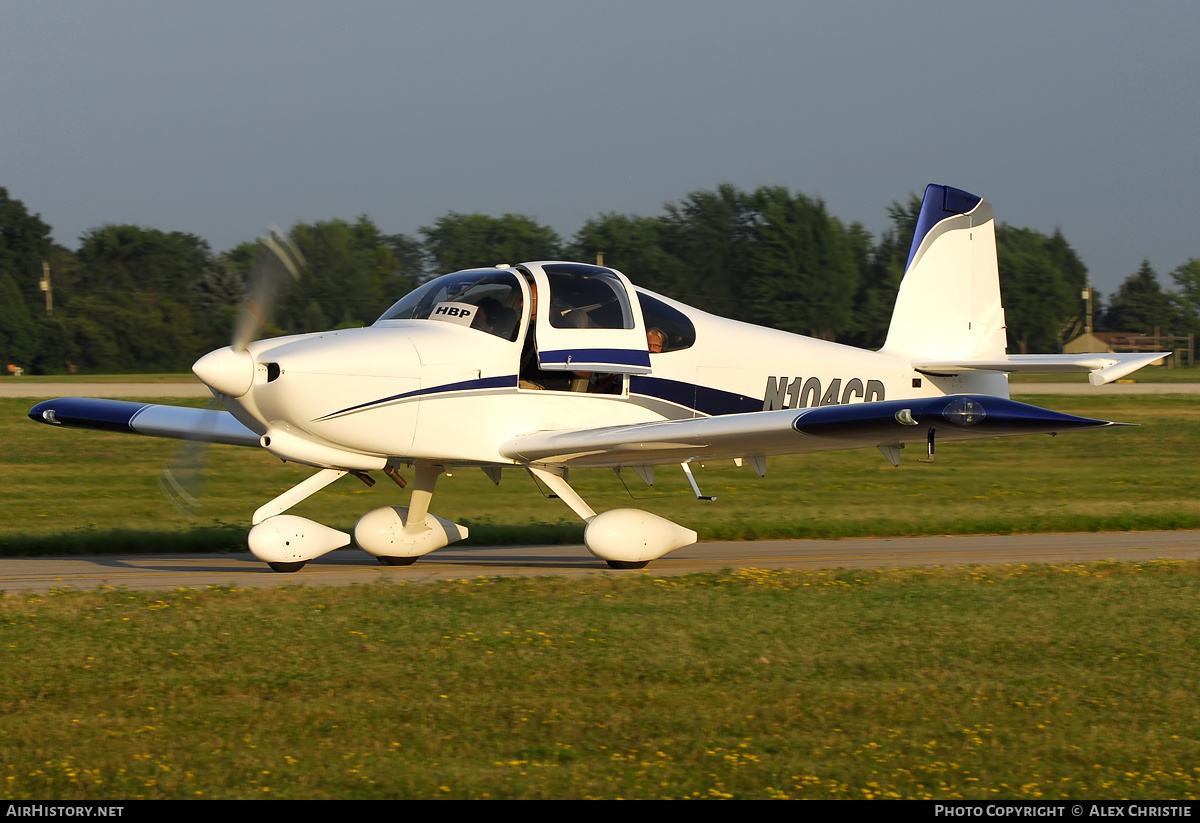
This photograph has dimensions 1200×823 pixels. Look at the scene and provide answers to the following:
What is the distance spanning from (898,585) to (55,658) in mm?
5736

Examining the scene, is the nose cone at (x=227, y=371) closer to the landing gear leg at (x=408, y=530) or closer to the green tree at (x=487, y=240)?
the landing gear leg at (x=408, y=530)

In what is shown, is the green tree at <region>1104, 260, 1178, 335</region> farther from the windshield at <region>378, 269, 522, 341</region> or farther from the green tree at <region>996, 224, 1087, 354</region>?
the windshield at <region>378, 269, 522, 341</region>

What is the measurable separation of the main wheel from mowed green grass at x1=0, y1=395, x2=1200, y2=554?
244cm

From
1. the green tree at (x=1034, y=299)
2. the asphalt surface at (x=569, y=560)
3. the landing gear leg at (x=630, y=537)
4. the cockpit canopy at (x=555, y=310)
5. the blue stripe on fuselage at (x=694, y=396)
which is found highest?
the green tree at (x=1034, y=299)

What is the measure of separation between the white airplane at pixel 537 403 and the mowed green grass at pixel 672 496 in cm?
219

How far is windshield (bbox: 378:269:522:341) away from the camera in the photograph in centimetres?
975

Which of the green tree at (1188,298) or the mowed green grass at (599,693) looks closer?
the mowed green grass at (599,693)

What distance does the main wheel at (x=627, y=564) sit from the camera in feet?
32.6

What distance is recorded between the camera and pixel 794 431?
29.7 feet

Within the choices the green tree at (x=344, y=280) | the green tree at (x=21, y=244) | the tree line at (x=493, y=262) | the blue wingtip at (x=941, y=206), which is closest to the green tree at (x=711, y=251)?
the tree line at (x=493, y=262)

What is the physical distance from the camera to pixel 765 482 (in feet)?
58.6

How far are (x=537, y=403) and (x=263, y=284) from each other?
2353mm
